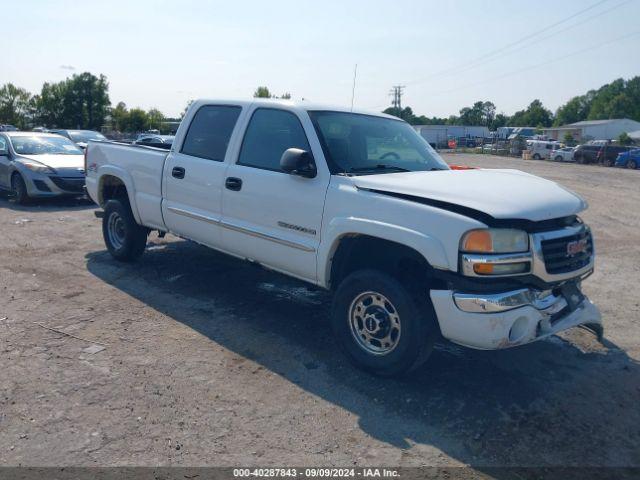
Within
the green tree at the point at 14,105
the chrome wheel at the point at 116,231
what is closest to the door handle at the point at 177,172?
the chrome wheel at the point at 116,231

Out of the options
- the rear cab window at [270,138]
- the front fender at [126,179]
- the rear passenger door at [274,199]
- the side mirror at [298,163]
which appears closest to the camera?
the side mirror at [298,163]

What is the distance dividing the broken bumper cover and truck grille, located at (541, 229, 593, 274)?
0.22 metres

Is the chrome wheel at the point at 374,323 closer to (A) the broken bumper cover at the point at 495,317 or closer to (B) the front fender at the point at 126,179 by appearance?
(A) the broken bumper cover at the point at 495,317

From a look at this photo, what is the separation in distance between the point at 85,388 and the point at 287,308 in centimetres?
226

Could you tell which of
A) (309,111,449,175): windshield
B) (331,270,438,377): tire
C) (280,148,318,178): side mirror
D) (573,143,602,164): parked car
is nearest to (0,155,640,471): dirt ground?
(331,270,438,377): tire

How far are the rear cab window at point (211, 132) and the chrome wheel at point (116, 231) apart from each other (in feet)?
5.68

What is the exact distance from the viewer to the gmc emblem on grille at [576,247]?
4.04 m

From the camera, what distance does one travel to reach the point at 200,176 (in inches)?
221

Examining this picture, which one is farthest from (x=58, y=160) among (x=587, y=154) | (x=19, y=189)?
(x=587, y=154)

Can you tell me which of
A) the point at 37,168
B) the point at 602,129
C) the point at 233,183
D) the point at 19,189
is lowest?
the point at 19,189

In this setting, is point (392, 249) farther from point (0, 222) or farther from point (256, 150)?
point (0, 222)

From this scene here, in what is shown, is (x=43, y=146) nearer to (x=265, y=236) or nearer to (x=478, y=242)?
(x=265, y=236)

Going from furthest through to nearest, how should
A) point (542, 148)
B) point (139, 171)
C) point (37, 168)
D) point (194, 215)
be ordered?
point (542, 148) → point (37, 168) → point (139, 171) → point (194, 215)

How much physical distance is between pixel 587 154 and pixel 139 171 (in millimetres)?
42388
